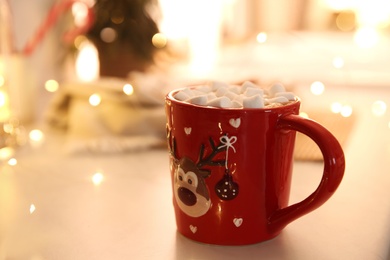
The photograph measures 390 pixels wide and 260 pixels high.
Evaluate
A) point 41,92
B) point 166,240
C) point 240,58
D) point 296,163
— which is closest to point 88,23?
point 41,92

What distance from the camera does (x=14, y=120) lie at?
2.58 ft

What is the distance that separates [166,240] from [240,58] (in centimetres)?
119

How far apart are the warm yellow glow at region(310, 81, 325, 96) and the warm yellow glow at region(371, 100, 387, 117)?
130 millimetres

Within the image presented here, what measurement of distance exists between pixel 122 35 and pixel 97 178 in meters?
0.50

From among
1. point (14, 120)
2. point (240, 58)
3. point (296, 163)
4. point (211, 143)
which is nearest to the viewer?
point (211, 143)

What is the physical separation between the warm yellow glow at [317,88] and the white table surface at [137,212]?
0.32 metres

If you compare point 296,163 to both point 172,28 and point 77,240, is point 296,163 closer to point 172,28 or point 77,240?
point 77,240

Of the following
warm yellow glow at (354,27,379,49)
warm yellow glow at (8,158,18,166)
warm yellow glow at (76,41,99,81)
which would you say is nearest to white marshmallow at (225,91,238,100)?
warm yellow glow at (8,158,18,166)

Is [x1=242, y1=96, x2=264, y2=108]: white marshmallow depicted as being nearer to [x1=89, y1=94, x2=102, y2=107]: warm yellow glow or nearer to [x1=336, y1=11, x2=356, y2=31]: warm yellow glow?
[x1=89, y1=94, x2=102, y2=107]: warm yellow glow

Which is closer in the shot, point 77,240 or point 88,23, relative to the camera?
point 77,240

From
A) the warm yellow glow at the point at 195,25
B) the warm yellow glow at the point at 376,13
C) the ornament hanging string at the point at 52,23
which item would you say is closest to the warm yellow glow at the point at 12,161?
the ornament hanging string at the point at 52,23

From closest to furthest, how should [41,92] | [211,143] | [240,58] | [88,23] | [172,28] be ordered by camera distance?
[211,143], [88,23], [41,92], [240,58], [172,28]

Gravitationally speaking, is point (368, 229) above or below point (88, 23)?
below

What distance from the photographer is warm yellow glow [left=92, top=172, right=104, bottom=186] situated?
62cm
